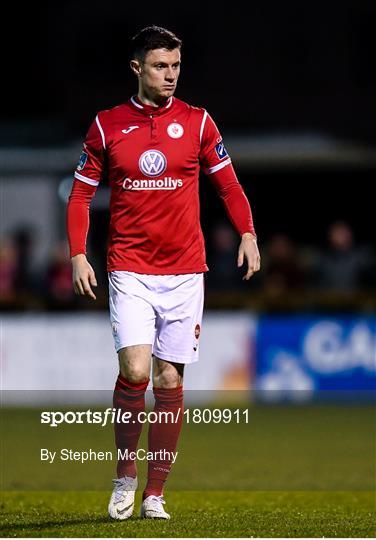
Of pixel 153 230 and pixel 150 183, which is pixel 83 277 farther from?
pixel 150 183

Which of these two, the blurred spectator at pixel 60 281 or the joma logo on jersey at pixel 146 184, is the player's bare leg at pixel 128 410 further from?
the blurred spectator at pixel 60 281

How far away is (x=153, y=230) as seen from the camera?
25.5 ft

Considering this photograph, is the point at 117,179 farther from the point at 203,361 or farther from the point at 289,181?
the point at 289,181

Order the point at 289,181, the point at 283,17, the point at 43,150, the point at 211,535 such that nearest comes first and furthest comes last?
1. the point at 211,535
2. the point at 43,150
3. the point at 289,181
4. the point at 283,17

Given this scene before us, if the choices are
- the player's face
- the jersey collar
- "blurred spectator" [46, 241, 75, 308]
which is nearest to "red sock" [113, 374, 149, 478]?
the jersey collar

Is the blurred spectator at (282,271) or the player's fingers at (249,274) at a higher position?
the player's fingers at (249,274)

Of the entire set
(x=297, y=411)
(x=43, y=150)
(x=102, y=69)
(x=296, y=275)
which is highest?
(x=102, y=69)

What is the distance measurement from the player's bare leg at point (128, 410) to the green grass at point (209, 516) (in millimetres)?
115

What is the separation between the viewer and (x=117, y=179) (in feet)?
25.3

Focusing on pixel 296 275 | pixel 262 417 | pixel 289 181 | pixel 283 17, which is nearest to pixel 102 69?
pixel 283 17

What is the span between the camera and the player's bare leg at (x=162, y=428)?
309 inches

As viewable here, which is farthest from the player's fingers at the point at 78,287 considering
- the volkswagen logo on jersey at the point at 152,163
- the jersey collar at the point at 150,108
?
the jersey collar at the point at 150,108

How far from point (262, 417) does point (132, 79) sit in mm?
22634

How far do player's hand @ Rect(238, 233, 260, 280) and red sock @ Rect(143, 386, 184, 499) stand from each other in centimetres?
Answer: 81
